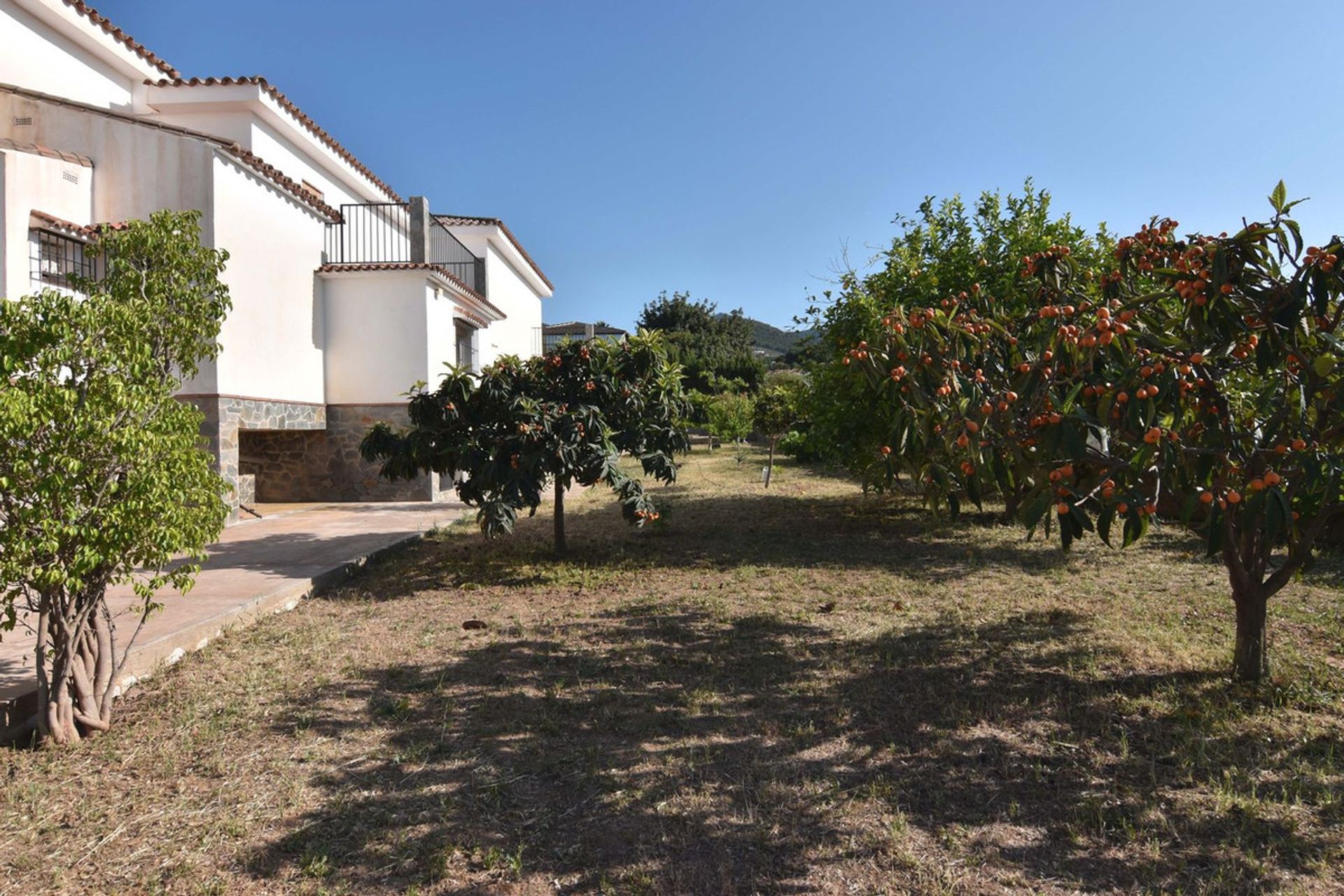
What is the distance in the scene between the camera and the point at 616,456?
7.15m

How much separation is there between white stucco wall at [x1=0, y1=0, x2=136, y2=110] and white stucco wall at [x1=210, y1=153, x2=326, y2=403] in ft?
8.49

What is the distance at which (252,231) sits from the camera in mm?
10898

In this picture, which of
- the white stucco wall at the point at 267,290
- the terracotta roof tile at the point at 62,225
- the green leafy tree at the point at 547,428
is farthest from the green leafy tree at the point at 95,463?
the white stucco wall at the point at 267,290

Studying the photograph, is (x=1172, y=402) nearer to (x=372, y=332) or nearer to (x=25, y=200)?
(x=25, y=200)

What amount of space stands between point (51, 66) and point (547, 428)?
10156 mm

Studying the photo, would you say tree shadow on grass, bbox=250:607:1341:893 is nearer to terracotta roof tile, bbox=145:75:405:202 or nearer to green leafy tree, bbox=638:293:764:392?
terracotta roof tile, bbox=145:75:405:202

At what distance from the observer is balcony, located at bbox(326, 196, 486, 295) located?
1394cm

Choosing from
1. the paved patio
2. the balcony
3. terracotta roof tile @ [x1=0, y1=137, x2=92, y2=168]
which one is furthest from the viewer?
the balcony

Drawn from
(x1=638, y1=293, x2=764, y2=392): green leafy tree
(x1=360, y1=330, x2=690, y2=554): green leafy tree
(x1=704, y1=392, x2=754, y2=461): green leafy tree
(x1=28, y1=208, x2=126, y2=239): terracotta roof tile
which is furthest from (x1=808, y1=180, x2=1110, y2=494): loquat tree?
(x1=638, y1=293, x2=764, y2=392): green leafy tree

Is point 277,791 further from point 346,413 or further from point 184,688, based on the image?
point 346,413

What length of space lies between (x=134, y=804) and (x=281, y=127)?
12.7m

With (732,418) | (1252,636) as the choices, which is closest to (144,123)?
(1252,636)

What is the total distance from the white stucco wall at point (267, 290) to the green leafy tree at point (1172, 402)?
31.0 feet

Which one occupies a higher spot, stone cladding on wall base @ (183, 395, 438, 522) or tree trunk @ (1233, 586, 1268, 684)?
stone cladding on wall base @ (183, 395, 438, 522)
